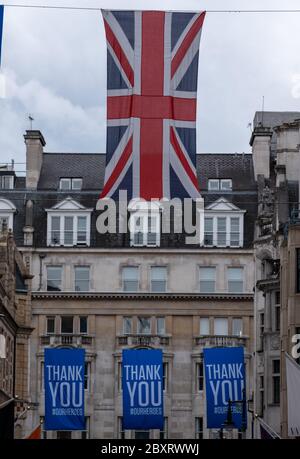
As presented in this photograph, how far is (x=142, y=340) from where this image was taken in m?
92.4

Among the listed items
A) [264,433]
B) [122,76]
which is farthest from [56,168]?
[122,76]

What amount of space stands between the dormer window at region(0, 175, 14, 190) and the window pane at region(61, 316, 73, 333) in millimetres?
9970

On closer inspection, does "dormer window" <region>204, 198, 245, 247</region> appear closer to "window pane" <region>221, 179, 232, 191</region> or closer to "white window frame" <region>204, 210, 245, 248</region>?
"white window frame" <region>204, 210, 245, 248</region>

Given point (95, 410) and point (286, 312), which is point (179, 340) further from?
point (286, 312)

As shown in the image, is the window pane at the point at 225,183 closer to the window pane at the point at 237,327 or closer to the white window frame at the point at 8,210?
the window pane at the point at 237,327

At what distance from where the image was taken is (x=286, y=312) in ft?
188

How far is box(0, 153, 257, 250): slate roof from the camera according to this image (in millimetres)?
95062

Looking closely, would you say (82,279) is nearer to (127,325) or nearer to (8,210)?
(127,325)

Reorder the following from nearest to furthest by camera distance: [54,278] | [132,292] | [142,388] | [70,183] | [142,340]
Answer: [142,388], [142,340], [132,292], [54,278], [70,183]

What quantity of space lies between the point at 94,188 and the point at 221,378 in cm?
3129

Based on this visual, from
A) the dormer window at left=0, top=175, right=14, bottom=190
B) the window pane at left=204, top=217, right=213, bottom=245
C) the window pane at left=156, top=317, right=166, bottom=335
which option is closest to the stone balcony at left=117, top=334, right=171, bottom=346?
the window pane at left=156, top=317, right=166, bottom=335

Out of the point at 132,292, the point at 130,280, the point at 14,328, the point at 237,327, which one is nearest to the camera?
the point at 14,328

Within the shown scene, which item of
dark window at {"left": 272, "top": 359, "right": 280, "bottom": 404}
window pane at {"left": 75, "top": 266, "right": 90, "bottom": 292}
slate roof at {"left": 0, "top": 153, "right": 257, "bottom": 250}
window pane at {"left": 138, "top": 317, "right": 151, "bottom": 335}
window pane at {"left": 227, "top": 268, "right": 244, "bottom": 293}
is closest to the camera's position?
dark window at {"left": 272, "top": 359, "right": 280, "bottom": 404}

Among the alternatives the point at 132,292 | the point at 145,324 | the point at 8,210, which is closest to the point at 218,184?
the point at 132,292
